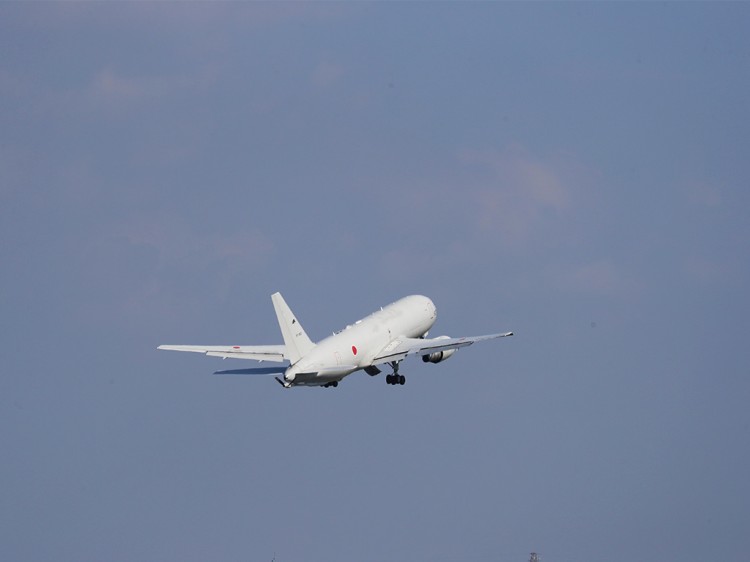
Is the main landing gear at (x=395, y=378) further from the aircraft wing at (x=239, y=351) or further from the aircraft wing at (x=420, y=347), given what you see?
the aircraft wing at (x=239, y=351)

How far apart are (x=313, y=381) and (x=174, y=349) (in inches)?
522

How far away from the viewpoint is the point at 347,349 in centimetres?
13412

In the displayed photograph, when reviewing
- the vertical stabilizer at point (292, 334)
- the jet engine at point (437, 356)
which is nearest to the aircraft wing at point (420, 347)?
the jet engine at point (437, 356)

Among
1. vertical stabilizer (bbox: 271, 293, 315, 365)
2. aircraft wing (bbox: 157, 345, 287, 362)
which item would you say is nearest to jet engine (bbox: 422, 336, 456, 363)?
aircraft wing (bbox: 157, 345, 287, 362)

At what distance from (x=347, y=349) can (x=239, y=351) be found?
920 centimetres

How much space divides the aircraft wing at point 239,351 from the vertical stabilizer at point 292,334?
4.60 metres

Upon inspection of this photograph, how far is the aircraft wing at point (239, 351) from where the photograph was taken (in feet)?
445

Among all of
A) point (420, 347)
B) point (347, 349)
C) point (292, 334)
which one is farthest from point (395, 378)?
point (292, 334)

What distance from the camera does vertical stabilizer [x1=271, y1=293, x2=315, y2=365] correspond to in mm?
129750

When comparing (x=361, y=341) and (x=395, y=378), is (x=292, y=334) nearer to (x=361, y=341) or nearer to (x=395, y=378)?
(x=361, y=341)

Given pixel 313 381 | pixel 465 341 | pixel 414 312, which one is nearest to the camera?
pixel 313 381

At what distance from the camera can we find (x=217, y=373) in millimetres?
129625

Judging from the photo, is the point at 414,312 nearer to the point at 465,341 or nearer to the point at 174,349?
the point at 465,341

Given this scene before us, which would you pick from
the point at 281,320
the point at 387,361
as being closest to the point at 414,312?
the point at 387,361
